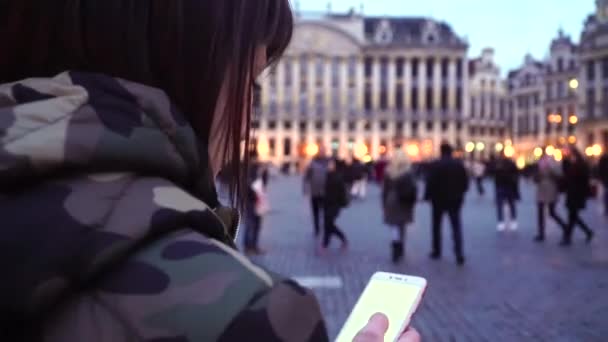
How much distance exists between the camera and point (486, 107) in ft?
304

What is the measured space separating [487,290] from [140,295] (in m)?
7.52

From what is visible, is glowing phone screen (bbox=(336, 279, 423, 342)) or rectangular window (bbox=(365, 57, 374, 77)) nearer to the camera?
glowing phone screen (bbox=(336, 279, 423, 342))

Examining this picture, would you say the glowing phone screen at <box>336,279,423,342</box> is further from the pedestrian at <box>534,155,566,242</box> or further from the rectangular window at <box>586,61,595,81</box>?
the rectangular window at <box>586,61,595,81</box>

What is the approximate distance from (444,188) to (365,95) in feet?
240

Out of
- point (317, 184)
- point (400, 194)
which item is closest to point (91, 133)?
point (400, 194)

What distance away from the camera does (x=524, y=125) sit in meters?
85.6

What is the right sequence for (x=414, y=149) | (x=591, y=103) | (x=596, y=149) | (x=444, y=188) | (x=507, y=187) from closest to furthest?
1. (x=444, y=188)
2. (x=507, y=187)
3. (x=596, y=149)
4. (x=591, y=103)
5. (x=414, y=149)

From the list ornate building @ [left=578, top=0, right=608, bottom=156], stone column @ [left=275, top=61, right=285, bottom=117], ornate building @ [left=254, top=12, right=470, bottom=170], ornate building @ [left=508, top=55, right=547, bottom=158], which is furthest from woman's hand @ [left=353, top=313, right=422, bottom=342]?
ornate building @ [left=254, top=12, right=470, bottom=170]

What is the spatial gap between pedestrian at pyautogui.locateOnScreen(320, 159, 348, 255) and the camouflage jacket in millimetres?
10864

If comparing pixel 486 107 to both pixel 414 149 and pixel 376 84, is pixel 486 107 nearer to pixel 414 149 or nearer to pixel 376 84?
pixel 414 149

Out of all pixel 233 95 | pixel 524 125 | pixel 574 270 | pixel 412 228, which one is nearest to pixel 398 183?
pixel 574 270

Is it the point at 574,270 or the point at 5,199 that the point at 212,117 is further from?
the point at 574,270

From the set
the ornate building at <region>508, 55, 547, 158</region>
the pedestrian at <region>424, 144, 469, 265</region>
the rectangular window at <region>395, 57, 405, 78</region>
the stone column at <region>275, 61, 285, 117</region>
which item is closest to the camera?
the pedestrian at <region>424, 144, 469, 265</region>

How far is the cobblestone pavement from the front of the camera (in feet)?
20.0
